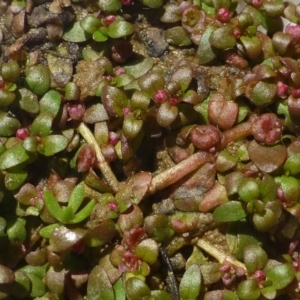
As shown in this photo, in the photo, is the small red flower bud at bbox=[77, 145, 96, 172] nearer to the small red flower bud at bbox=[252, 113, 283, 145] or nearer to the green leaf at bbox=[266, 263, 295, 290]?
the small red flower bud at bbox=[252, 113, 283, 145]

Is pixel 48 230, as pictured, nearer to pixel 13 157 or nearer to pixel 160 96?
pixel 13 157

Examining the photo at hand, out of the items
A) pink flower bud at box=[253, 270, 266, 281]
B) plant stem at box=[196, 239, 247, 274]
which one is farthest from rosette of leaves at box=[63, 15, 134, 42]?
pink flower bud at box=[253, 270, 266, 281]

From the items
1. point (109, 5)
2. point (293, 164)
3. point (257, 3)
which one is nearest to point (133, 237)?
point (293, 164)

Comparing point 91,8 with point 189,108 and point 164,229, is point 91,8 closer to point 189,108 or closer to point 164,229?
point 189,108

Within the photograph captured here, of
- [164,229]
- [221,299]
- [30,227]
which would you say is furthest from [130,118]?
[221,299]

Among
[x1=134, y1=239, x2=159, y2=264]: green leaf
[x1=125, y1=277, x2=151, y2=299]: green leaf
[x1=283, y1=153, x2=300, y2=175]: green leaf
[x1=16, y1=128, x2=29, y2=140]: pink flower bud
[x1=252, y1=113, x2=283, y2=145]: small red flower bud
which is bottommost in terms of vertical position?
[x1=125, y1=277, x2=151, y2=299]: green leaf

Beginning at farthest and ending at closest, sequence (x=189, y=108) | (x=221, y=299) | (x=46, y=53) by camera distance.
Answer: (x=46, y=53), (x=189, y=108), (x=221, y=299)
